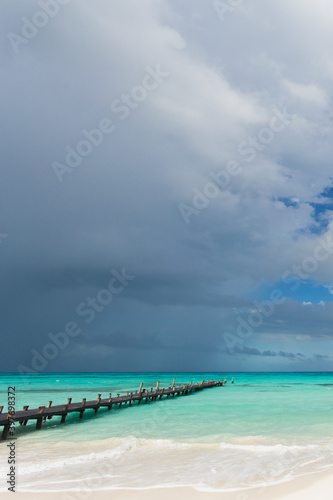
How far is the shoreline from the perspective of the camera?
9.52m

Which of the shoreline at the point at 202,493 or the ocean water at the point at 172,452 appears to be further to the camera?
the ocean water at the point at 172,452

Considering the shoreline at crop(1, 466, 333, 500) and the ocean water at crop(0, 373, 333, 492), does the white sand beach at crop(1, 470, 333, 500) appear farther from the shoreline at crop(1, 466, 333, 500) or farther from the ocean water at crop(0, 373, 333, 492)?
the ocean water at crop(0, 373, 333, 492)

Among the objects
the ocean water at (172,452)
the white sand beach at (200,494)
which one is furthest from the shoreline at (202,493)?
the ocean water at (172,452)

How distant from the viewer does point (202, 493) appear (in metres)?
9.89

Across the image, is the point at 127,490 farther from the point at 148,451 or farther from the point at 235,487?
the point at 148,451

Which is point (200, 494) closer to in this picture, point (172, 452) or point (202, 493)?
point (202, 493)

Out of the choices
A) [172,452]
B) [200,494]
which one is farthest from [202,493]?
[172,452]

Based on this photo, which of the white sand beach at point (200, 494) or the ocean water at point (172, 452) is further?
the ocean water at point (172, 452)

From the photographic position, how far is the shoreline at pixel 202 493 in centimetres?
952

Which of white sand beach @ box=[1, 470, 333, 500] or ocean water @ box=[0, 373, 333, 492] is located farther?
ocean water @ box=[0, 373, 333, 492]

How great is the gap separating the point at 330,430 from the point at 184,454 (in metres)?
10.0

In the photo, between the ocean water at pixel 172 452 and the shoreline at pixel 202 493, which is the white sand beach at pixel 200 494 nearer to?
the shoreline at pixel 202 493

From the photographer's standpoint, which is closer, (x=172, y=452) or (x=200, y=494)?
(x=200, y=494)

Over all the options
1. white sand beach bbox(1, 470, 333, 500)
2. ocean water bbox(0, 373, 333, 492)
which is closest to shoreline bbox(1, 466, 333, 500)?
white sand beach bbox(1, 470, 333, 500)
